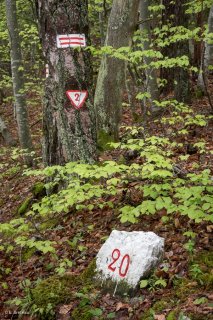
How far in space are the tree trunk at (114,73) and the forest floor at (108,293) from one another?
82.9 inches

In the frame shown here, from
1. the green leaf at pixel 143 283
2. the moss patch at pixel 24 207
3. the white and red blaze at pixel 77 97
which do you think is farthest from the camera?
the moss patch at pixel 24 207

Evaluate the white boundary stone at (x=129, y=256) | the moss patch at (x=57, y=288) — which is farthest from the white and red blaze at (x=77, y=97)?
the moss patch at (x=57, y=288)

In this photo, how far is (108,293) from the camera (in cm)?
380

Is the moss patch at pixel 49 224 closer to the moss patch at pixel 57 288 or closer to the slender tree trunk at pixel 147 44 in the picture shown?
the moss patch at pixel 57 288

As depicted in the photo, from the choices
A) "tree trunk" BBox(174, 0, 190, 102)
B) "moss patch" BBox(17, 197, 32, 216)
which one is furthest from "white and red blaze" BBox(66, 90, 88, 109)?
"tree trunk" BBox(174, 0, 190, 102)

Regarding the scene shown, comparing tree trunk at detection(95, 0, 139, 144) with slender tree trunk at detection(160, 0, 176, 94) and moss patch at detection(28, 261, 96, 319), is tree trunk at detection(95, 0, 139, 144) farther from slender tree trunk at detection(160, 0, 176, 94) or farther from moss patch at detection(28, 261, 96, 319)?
moss patch at detection(28, 261, 96, 319)

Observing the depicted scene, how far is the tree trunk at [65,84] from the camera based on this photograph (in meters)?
4.95

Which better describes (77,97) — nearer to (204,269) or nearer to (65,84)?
(65,84)

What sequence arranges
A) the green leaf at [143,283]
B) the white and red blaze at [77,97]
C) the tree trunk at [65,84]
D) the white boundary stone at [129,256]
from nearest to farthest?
the green leaf at [143,283]
the white boundary stone at [129,256]
the tree trunk at [65,84]
the white and red blaze at [77,97]

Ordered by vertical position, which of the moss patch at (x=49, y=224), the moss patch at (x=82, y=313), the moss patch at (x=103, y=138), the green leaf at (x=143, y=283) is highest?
the moss patch at (x=103, y=138)

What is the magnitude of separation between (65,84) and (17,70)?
4.96 m

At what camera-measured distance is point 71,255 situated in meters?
4.70

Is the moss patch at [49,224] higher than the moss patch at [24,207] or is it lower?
higher

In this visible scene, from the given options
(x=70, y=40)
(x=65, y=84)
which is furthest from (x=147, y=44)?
(x=65, y=84)
